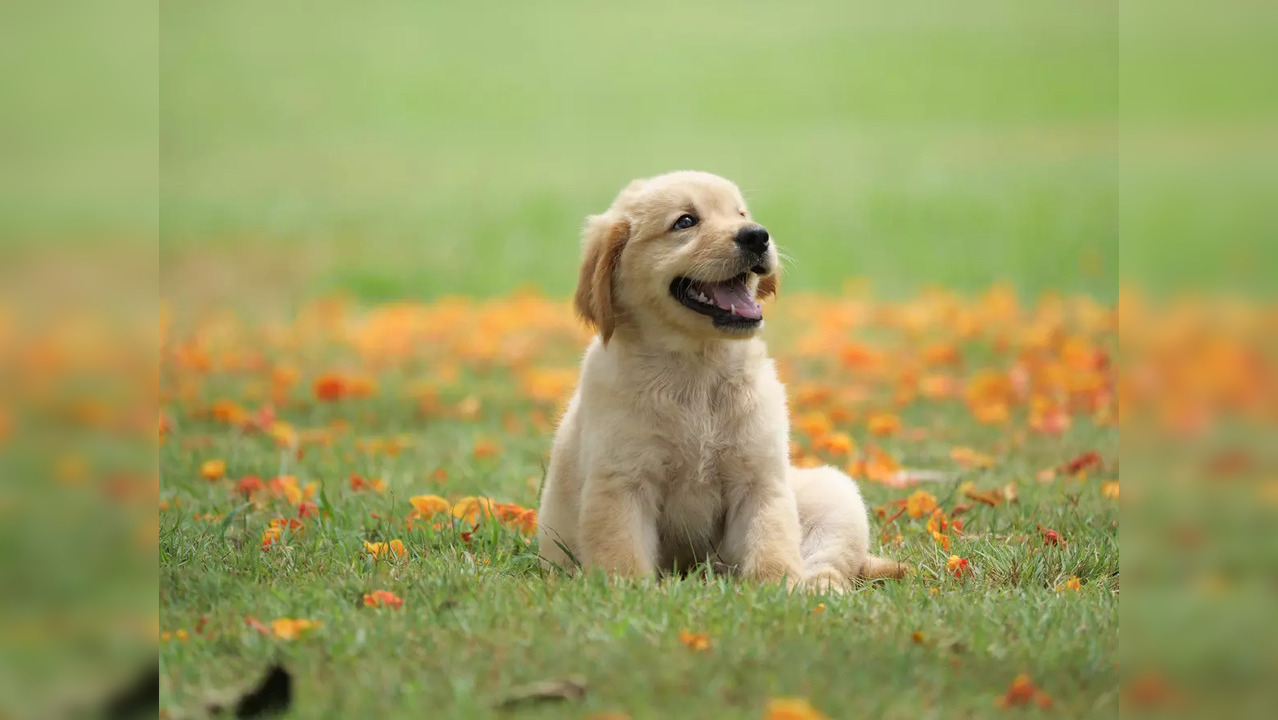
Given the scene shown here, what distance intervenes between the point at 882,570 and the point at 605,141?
1297 cm

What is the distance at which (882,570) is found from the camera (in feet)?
14.1

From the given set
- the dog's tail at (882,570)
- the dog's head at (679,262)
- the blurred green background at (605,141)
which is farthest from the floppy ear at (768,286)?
the blurred green background at (605,141)

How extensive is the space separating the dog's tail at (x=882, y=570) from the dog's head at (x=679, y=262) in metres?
0.88

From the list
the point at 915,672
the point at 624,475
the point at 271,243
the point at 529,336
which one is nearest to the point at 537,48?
the point at 271,243

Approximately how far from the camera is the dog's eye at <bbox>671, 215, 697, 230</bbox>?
4430mm

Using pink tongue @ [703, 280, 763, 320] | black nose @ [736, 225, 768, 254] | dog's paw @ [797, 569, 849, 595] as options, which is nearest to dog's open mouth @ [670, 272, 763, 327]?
pink tongue @ [703, 280, 763, 320]

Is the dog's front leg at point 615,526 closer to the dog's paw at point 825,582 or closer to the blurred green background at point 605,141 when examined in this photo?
the dog's paw at point 825,582

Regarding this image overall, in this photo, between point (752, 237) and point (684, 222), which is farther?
point (684, 222)

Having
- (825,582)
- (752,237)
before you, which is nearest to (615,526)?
(825,582)

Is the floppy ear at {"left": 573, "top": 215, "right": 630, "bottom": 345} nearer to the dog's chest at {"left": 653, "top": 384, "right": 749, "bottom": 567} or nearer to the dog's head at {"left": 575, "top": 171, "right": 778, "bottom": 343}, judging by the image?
the dog's head at {"left": 575, "top": 171, "right": 778, "bottom": 343}

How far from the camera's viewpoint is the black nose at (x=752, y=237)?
426cm

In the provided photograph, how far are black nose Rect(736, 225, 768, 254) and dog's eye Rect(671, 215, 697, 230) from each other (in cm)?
22

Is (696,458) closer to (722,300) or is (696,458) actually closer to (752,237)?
(722,300)

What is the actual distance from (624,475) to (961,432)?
10.5ft
